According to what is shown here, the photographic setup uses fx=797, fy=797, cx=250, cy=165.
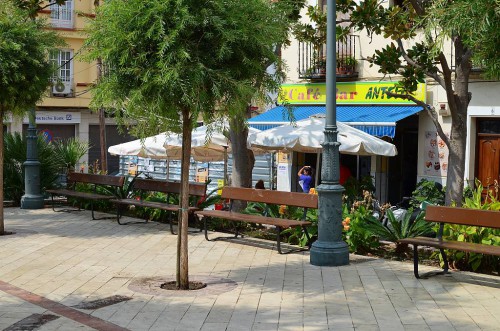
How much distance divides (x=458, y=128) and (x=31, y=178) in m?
10.1

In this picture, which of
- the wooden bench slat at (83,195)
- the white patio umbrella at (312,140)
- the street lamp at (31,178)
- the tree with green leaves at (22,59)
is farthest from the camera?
the street lamp at (31,178)

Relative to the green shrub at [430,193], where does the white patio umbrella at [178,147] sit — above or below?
above

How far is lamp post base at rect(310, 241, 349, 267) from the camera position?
1073 centimetres

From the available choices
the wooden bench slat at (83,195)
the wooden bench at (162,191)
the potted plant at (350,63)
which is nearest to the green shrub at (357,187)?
the wooden bench at (162,191)

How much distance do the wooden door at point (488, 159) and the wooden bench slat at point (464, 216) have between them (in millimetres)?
8424

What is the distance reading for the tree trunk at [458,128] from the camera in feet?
40.3

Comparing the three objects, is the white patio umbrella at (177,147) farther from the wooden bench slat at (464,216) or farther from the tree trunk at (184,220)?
the wooden bench slat at (464,216)

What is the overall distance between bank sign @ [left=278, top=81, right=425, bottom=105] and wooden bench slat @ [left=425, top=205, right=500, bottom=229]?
8.96 m

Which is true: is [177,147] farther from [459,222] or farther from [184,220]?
[459,222]

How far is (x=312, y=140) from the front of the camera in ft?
48.6

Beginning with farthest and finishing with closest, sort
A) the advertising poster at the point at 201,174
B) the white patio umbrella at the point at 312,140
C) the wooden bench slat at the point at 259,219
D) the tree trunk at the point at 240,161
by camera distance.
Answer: the advertising poster at the point at 201,174 → the tree trunk at the point at 240,161 → the white patio umbrella at the point at 312,140 → the wooden bench slat at the point at 259,219

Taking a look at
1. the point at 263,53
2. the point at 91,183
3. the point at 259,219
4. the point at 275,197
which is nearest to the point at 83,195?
the point at 91,183

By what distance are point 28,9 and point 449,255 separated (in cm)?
826

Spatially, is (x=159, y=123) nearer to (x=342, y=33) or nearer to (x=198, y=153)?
(x=342, y=33)
